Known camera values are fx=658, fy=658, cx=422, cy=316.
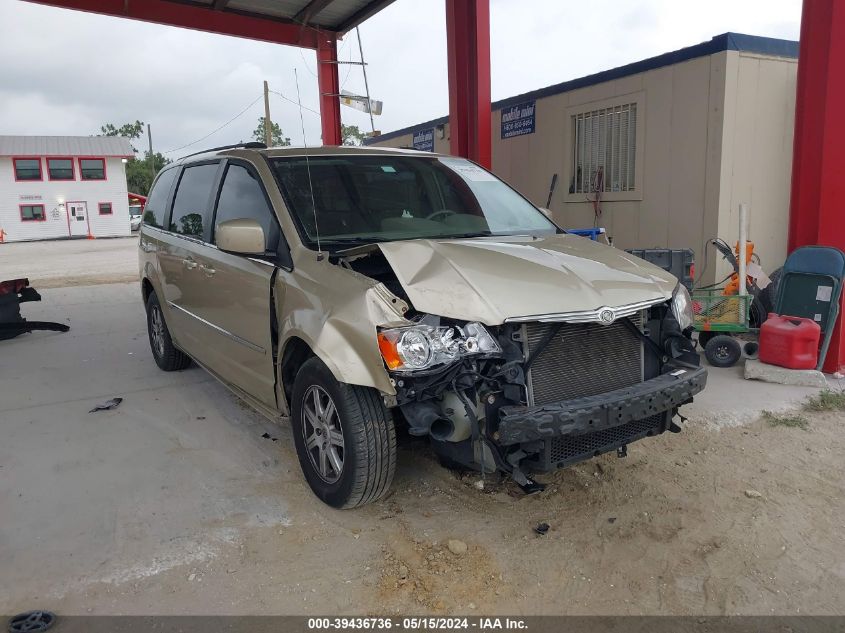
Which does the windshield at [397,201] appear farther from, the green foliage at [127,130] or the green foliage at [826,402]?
the green foliage at [127,130]

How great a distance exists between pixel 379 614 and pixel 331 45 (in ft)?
37.7

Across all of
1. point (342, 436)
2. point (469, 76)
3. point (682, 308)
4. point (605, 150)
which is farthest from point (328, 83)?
point (342, 436)

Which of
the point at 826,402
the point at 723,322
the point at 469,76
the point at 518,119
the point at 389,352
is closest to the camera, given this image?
the point at 389,352

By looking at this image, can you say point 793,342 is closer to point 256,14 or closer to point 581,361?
→ point 581,361

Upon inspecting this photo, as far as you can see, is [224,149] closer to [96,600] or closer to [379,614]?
[96,600]

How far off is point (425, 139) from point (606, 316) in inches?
454

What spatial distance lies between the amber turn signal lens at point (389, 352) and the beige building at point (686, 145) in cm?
617

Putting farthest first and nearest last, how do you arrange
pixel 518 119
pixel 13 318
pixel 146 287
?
pixel 518 119, pixel 13 318, pixel 146 287

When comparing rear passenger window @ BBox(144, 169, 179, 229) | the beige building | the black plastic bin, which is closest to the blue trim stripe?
the beige building

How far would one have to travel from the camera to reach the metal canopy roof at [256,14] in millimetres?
10352

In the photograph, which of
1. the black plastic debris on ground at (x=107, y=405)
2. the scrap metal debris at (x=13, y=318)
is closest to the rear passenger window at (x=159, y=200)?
the black plastic debris on ground at (x=107, y=405)

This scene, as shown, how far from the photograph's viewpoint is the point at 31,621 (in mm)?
2639

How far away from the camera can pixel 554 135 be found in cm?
1008

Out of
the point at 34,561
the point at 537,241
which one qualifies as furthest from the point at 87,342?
the point at 537,241
